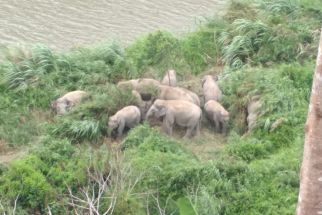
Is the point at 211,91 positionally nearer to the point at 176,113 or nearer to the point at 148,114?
the point at 176,113

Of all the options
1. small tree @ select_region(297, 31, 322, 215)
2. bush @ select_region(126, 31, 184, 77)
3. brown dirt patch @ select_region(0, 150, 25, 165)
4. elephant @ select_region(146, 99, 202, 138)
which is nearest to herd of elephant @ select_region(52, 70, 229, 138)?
elephant @ select_region(146, 99, 202, 138)

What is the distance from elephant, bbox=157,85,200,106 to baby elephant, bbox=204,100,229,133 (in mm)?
195

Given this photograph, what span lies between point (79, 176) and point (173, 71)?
341 centimetres

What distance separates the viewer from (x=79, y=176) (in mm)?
7660

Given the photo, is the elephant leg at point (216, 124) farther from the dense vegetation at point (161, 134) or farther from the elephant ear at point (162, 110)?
the elephant ear at point (162, 110)

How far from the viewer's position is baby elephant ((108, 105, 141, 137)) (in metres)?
8.92

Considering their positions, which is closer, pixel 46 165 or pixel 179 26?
pixel 46 165

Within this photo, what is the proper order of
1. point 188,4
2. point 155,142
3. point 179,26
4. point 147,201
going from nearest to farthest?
1. point 147,201
2. point 155,142
3. point 179,26
4. point 188,4

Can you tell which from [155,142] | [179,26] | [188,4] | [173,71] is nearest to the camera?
[155,142]

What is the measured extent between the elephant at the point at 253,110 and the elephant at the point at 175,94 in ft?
2.32

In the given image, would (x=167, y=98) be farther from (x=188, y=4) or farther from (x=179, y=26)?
(x=188, y=4)

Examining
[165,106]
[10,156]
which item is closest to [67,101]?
[10,156]

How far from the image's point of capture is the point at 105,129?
29.6 ft

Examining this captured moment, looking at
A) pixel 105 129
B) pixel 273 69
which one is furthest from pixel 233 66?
pixel 105 129
